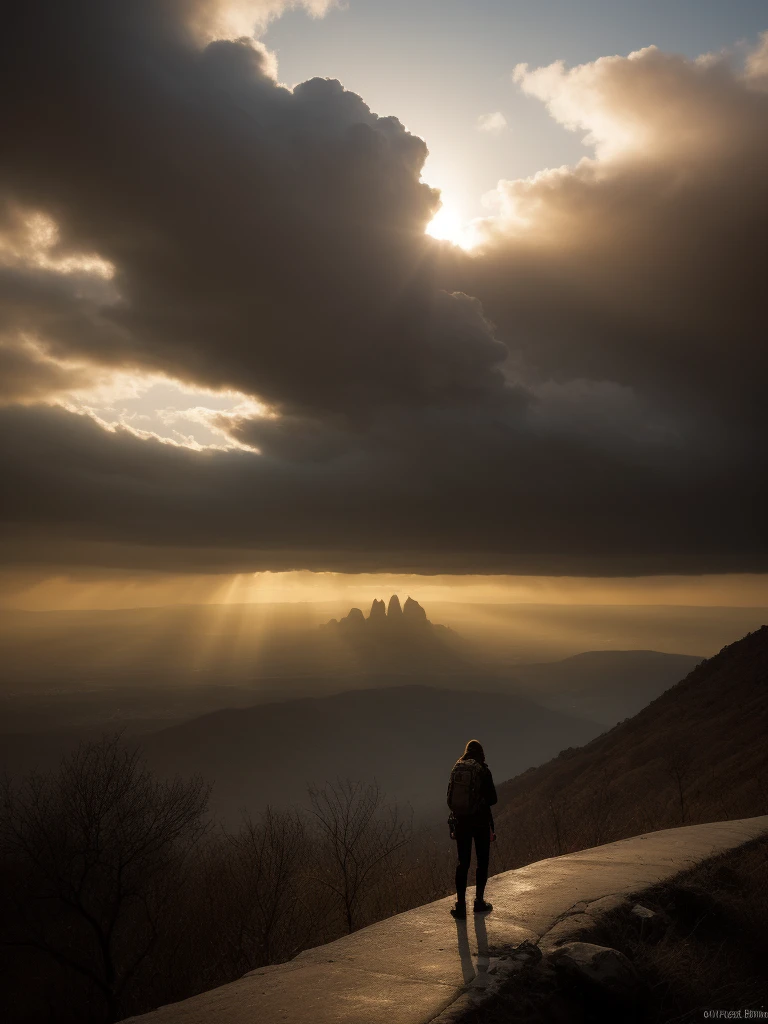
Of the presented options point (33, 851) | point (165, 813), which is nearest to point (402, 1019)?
point (165, 813)

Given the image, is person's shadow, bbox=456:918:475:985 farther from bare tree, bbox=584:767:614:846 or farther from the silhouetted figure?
bare tree, bbox=584:767:614:846

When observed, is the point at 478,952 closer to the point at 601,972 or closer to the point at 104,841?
the point at 601,972

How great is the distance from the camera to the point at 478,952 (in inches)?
303

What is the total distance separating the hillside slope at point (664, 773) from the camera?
37406mm

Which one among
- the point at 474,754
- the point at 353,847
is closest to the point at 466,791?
the point at 474,754

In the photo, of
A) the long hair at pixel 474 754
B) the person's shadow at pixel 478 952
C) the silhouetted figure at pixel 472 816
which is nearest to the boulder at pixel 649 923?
the silhouetted figure at pixel 472 816

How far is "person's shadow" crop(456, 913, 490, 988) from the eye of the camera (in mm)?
7005

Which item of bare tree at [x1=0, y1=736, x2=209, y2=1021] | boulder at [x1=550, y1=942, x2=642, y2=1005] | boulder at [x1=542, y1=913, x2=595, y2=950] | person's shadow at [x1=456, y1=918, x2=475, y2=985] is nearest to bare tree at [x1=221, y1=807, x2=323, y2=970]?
bare tree at [x1=0, y1=736, x2=209, y2=1021]

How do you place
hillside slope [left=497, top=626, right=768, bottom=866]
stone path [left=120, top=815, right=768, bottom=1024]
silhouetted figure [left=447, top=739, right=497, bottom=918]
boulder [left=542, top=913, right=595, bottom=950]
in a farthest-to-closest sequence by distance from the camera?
hillside slope [left=497, top=626, right=768, bottom=866], silhouetted figure [left=447, top=739, right=497, bottom=918], boulder [left=542, top=913, right=595, bottom=950], stone path [left=120, top=815, right=768, bottom=1024]

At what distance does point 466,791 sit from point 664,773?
5586cm

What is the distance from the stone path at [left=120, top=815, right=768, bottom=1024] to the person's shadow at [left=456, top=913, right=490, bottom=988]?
0.01 m

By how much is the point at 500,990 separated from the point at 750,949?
5762 millimetres

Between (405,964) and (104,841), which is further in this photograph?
(104,841)

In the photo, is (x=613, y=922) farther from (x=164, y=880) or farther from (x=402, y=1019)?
(x=164, y=880)
